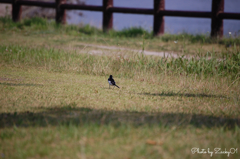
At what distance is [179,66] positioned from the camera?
6715 millimetres

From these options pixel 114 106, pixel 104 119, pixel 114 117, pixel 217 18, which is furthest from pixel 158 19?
pixel 104 119

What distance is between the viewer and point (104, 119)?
3.54m

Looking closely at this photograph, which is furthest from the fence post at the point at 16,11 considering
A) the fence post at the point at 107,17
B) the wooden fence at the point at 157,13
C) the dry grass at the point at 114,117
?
the dry grass at the point at 114,117

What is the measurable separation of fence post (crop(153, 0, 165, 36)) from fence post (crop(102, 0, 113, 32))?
213cm

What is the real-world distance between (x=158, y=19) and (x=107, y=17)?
2.44 metres

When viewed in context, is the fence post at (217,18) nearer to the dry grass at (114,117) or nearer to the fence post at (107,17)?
the fence post at (107,17)

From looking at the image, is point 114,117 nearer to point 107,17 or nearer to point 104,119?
point 104,119

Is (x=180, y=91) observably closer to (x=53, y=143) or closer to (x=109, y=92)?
(x=109, y=92)

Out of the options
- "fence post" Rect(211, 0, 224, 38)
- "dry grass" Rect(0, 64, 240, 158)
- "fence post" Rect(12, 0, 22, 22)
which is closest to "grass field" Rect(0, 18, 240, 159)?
"dry grass" Rect(0, 64, 240, 158)

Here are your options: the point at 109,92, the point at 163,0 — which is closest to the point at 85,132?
the point at 109,92

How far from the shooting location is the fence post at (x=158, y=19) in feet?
39.6

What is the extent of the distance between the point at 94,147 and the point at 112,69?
427cm

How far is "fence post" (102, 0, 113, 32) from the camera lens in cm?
1303

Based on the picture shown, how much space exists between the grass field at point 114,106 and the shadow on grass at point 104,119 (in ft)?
0.04
